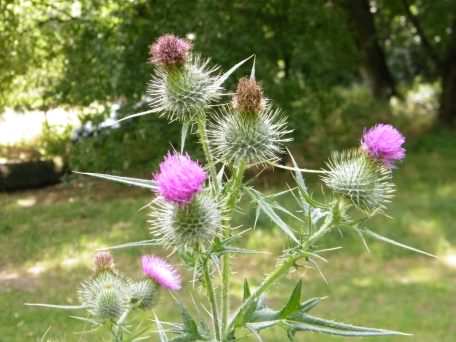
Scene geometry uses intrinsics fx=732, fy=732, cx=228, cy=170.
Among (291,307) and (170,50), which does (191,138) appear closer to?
(170,50)

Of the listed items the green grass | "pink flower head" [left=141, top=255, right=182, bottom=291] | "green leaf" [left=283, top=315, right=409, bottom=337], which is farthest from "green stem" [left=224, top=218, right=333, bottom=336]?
the green grass

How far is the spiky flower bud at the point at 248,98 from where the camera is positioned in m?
2.20

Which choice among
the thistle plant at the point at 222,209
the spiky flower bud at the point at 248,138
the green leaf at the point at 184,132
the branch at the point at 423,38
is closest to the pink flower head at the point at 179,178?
the thistle plant at the point at 222,209

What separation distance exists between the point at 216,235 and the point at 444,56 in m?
15.1

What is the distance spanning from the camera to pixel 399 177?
13656mm

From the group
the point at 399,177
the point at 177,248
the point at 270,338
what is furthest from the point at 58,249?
the point at 177,248

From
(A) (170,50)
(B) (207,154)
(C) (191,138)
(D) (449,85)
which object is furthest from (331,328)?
(D) (449,85)

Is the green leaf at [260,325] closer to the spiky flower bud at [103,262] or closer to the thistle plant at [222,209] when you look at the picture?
the thistle plant at [222,209]

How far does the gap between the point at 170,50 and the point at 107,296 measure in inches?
32.2

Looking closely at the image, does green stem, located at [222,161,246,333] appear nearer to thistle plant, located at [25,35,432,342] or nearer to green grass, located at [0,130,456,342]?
thistle plant, located at [25,35,432,342]

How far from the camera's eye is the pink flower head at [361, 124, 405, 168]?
90.8 inches

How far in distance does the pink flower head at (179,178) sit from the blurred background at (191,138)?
3868mm

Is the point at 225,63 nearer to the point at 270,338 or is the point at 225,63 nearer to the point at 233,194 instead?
the point at 270,338

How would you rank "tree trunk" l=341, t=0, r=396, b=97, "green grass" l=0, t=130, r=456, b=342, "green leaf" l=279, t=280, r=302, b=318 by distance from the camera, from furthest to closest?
"tree trunk" l=341, t=0, r=396, b=97, "green grass" l=0, t=130, r=456, b=342, "green leaf" l=279, t=280, r=302, b=318
